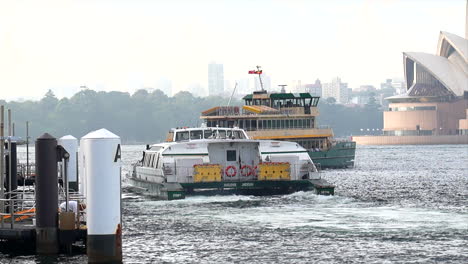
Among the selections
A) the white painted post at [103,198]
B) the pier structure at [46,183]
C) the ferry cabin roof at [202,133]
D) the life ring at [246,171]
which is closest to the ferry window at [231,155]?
the life ring at [246,171]

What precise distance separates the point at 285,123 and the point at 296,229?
214 ft

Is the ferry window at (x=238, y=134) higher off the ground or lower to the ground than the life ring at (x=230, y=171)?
higher

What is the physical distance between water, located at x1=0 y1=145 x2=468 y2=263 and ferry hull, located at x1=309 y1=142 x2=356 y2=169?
148 ft

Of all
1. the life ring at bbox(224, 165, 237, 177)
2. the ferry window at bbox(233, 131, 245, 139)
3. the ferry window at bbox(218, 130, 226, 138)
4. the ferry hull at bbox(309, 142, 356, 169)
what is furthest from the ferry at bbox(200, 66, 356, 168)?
the life ring at bbox(224, 165, 237, 177)

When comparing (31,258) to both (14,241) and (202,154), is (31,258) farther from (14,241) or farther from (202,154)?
(202,154)

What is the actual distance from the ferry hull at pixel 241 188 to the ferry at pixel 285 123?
44887mm

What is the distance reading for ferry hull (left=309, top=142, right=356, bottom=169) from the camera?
11422 centimetres

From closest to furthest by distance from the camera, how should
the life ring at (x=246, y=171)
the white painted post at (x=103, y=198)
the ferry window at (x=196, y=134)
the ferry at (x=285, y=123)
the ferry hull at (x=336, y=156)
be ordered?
1. the white painted post at (x=103, y=198)
2. the life ring at (x=246, y=171)
3. the ferry window at (x=196, y=134)
4. the ferry at (x=285, y=123)
5. the ferry hull at (x=336, y=156)

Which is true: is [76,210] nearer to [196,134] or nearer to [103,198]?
[103,198]

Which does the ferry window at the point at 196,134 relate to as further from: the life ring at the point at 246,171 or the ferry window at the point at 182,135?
the life ring at the point at 246,171

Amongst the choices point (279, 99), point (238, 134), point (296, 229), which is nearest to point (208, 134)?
point (238, 134)

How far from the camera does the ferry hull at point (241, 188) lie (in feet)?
192

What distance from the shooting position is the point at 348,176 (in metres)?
99.4

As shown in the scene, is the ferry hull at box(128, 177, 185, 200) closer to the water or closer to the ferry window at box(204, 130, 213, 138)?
the water
